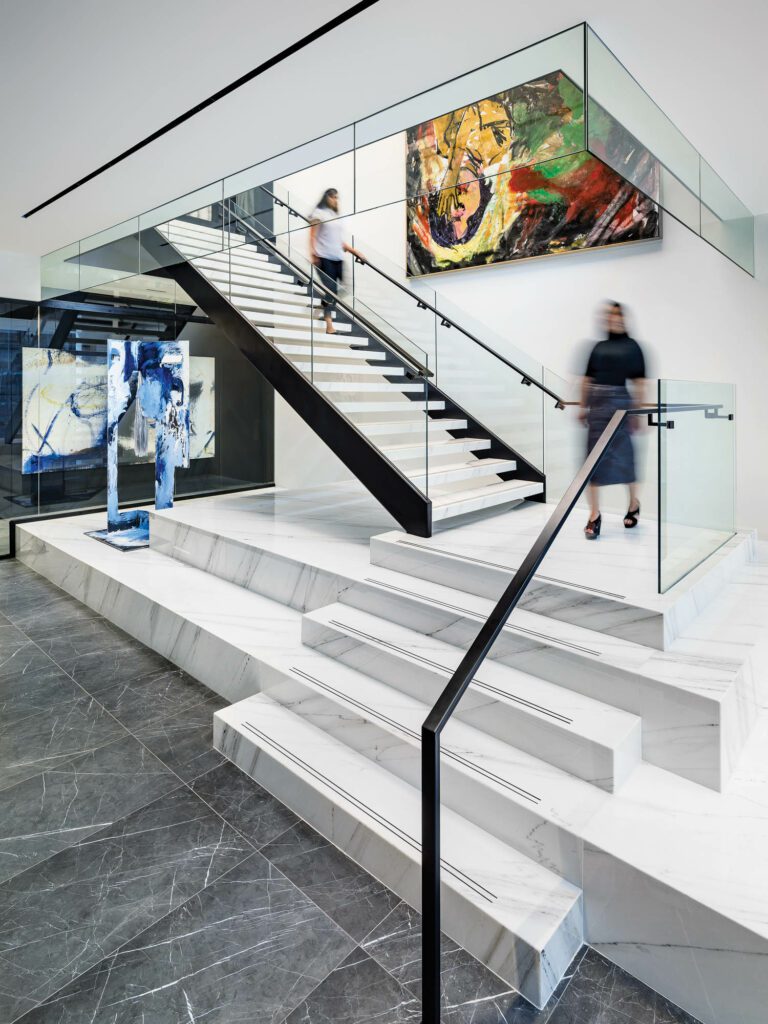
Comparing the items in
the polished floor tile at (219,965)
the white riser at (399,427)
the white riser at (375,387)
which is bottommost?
the polished floor tile at (219,965)

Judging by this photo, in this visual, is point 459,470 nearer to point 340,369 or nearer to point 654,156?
point 340,369

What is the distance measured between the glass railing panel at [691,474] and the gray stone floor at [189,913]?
1.93m

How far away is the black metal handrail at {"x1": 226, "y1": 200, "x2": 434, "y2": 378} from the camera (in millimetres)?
5008

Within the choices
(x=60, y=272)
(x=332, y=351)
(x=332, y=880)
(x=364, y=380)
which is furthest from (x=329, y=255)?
(x=332, y=880)

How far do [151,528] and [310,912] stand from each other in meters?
5.19

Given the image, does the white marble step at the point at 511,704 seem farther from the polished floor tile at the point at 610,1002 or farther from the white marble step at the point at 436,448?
the white marble step at the point at 436,448

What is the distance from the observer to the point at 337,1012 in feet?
6.63

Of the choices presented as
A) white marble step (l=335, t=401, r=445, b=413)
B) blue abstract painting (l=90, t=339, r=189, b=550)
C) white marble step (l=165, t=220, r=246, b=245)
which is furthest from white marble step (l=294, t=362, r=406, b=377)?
blue abstract painting (l=90, t=339, r=189, b=550)

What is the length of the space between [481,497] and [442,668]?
2339 millimetres

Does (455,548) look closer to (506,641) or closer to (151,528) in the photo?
(506,641)

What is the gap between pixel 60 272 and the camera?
7.29 meters

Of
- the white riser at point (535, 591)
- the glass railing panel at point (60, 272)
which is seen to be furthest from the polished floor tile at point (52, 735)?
the glass railing panel at point (60, 272)

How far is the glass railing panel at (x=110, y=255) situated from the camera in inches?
237

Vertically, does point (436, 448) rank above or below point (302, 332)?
below
